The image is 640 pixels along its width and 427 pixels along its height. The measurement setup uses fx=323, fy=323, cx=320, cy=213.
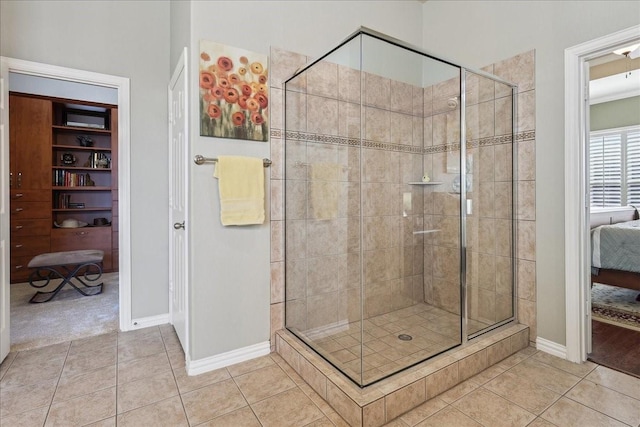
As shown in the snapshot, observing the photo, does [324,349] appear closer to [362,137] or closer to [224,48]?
[362,137]

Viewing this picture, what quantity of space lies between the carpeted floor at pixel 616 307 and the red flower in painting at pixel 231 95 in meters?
3.43

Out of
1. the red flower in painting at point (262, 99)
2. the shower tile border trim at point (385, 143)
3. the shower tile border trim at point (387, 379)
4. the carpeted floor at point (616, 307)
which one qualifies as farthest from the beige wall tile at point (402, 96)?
the carpeted floor at point (616, 307)

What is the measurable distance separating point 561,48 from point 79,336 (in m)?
4.06

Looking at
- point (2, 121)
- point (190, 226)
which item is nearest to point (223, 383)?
point (190, 226)

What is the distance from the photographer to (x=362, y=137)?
213cm

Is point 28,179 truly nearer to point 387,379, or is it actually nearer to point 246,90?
point 246,90

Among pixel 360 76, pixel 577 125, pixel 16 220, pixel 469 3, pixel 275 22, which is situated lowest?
pixel 16 220

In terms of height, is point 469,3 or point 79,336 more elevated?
point 469,3

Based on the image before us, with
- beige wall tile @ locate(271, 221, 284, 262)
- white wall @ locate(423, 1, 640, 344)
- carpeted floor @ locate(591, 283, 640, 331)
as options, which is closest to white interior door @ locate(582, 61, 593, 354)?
white wall @ locate(423, 1, 640, 344)

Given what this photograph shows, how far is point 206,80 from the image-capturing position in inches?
79.3

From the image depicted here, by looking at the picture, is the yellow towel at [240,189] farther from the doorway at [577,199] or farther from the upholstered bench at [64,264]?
the upholstered bench at [64,264]

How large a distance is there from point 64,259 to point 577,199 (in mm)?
4643

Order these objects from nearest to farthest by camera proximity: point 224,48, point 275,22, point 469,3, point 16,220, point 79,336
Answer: point 224,48 < point 275,22 < point 79,336 < point 469,3 < point 16,220

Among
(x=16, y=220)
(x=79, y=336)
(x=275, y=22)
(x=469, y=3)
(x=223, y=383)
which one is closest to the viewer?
(x=223, y=383)
